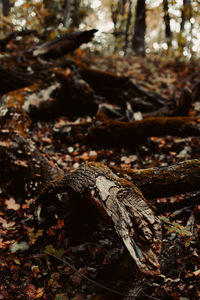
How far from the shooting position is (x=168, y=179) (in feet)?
8.29

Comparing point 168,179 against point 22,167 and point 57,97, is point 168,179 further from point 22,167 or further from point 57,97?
point 57,97

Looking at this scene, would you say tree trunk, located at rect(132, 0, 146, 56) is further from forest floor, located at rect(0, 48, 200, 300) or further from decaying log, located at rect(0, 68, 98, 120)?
forest floor, located at rect(0, 48, 200, 300)

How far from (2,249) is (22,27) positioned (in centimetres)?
890

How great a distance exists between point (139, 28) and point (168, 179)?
1150cm

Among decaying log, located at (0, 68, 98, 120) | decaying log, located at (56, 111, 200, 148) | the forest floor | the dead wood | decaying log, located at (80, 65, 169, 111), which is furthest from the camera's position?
decaying log, located at (80, 65, 169, 111)

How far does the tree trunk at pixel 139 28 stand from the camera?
11.3m

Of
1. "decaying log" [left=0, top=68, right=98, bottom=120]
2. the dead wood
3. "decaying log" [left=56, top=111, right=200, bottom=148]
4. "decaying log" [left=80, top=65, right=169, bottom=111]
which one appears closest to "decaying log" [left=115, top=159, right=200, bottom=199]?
the dead wood

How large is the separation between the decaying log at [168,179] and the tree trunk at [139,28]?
11.3 m

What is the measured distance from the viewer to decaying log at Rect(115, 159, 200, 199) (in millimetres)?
2477

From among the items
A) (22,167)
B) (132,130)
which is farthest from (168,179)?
(132,130)

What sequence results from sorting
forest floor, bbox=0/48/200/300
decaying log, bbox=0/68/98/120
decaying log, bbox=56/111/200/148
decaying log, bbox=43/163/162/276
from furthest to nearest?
decaying log, bbox=0/68/98/120
decaying log, bbox=56/111/200/148
forest floor, bbox=0/48/200/300
decaying log, bbox=43/163/162/276

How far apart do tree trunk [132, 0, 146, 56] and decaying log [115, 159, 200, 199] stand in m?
11.3

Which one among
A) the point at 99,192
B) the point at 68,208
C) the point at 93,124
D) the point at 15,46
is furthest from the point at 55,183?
the point at 15,46

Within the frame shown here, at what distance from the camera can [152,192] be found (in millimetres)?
2570
